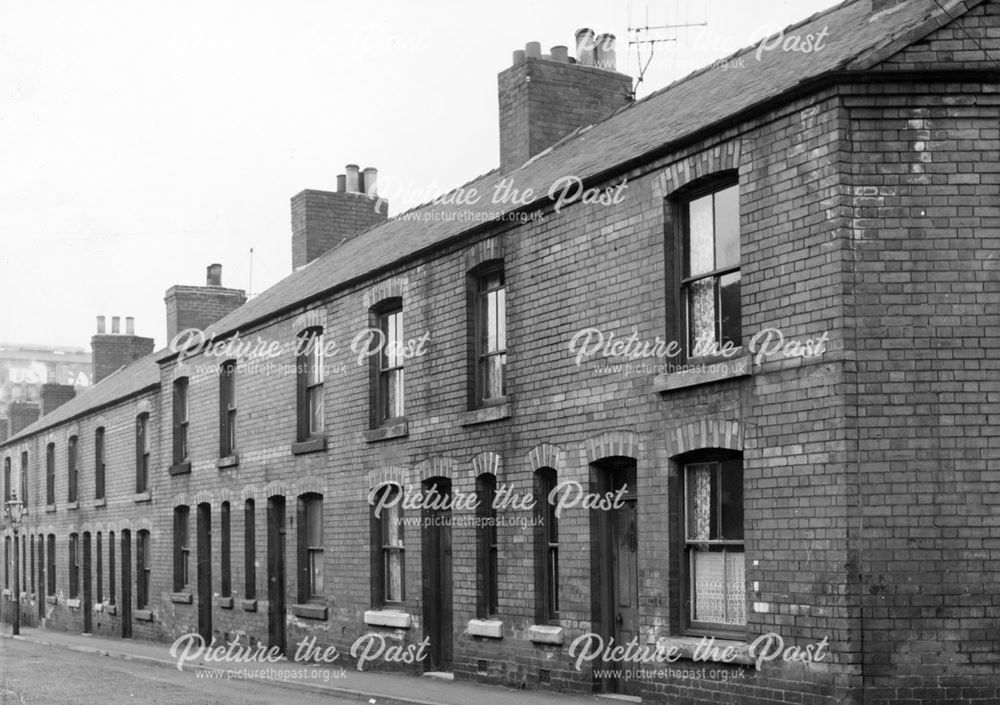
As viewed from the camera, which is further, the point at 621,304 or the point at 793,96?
the point at 621,304

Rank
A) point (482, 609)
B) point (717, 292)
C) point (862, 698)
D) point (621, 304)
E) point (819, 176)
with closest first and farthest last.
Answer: point (862, 698), point (819, 176), point (717, 292), point (621, 304), point (482, 609)

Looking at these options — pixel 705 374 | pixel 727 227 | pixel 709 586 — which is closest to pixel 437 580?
pixel 709 586

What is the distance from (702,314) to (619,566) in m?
3.41

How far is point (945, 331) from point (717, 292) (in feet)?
8.81

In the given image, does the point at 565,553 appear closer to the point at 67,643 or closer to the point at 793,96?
the point at 793,96

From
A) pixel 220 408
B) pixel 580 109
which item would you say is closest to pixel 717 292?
pixel 580 109

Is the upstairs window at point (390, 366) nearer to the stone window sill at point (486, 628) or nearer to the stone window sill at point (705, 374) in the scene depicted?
the stone window sill at point (486, 628)

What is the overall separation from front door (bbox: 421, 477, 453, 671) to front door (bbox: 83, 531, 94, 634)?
21523 millimetres

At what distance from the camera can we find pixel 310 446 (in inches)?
914

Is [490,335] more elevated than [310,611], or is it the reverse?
[490,335]

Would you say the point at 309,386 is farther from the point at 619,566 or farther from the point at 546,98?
the point at 619,566

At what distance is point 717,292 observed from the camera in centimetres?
1413

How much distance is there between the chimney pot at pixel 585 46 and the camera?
2245 cm

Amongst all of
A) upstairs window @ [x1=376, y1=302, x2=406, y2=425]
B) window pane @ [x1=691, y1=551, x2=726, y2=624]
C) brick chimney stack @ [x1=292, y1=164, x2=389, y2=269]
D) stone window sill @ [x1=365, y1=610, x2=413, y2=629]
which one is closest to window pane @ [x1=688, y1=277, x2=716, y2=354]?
window pane @ [x1=691, y1=551, x2=726, y2=624]
